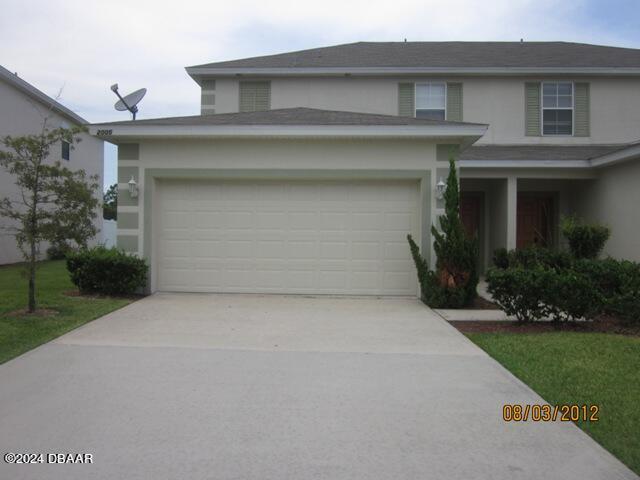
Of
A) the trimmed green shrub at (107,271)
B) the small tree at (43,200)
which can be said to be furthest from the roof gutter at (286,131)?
the trimmed green shrub at (107,271)

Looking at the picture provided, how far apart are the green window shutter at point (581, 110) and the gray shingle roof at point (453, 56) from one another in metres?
0.67

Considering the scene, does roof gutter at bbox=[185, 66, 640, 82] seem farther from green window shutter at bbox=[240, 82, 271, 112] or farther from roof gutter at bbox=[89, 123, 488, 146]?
roof gutter at bbox=[89, 123, 488, 146]

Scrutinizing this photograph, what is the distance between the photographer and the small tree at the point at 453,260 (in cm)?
984

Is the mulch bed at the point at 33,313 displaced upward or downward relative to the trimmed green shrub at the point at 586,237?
downward

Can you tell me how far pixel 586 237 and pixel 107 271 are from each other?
35.9ft

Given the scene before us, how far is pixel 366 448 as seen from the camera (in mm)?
3939

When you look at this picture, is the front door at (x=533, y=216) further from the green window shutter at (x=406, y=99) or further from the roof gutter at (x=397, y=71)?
the green window shutter at (x=406, y=99)

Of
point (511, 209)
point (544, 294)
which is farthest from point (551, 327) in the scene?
point (511, 209)

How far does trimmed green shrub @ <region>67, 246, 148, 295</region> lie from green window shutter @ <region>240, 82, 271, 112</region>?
7.60m

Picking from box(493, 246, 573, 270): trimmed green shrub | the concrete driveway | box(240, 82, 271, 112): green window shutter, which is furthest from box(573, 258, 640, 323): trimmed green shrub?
box(240, 82, 271, 112): green window shutter

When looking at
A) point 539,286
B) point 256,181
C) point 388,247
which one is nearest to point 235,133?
point 256,181

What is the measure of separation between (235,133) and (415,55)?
8808 mm

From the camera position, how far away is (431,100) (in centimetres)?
1628

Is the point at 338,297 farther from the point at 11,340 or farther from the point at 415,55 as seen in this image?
the point at 415,55
